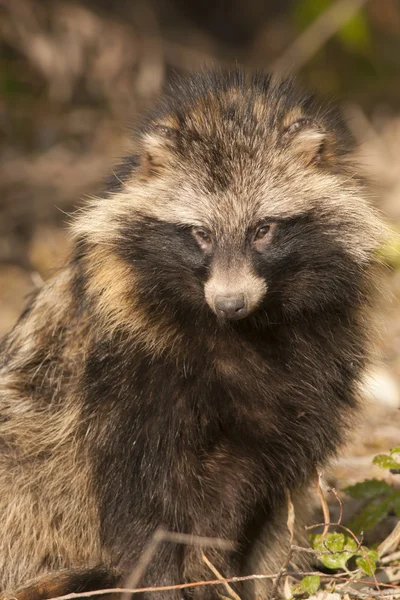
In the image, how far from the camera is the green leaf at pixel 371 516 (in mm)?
5617

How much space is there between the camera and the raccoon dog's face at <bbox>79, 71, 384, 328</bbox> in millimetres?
4707

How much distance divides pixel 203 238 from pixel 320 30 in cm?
921

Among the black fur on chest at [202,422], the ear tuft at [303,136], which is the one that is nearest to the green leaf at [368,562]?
the black fur on chest at [202,422]

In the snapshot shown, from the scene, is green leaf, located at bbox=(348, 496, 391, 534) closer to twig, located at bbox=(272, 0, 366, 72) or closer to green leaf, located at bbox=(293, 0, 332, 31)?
twig, located at bbox=(272, 0, 366, 72)

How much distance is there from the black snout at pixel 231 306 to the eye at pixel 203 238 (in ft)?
1.20

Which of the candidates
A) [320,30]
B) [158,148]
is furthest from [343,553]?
[320,30]

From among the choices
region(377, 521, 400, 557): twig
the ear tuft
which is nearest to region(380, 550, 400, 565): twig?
region(377, 521, 400, 557): twig

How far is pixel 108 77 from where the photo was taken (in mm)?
14102

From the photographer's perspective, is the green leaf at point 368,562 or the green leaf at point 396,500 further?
the green leaf at point 396,500

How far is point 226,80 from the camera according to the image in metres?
5.18

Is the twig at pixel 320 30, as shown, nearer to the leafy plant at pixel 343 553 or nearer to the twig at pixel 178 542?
the leafy plant at pixel 343 553

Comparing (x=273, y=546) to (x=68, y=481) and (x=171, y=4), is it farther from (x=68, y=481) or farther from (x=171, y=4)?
(x=171, y=4)

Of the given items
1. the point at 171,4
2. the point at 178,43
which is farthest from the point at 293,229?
the point at 171,4

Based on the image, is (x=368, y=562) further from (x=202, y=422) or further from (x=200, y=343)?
(x=200, y=343)
